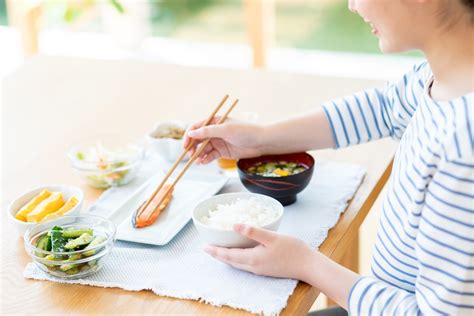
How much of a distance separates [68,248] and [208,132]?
44cm

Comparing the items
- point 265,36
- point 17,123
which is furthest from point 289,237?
point 265,36

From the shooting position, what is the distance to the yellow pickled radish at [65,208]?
1455mm

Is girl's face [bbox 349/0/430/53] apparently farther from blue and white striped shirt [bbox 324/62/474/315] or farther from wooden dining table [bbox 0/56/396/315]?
wooden dining table [bbox 0/56/396/315]

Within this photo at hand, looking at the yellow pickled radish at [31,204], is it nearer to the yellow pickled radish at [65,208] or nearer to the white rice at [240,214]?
the yellow pickled radish at [65,208]

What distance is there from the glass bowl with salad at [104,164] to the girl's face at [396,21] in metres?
0.67

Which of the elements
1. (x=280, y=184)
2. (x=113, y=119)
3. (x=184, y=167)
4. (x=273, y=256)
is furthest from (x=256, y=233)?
(x=113, y=119)

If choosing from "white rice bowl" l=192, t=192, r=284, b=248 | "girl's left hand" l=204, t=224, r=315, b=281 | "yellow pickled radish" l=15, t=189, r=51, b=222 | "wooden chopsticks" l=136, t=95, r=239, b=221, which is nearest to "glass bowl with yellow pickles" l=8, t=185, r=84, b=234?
"yellow pickled radish" l=15, t=189, r=51, b=222

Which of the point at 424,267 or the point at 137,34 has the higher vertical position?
the point at 424,267

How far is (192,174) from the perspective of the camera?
1.70 metres

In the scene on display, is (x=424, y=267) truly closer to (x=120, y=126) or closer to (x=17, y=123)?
(x=120, y=126)

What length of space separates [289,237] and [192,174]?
467 millimetres

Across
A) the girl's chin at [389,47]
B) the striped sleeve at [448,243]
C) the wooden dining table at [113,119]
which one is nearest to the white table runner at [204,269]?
the wooden dining table at [113,119]

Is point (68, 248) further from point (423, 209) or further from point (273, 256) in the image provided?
point (423, 209)

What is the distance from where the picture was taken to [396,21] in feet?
3.89
